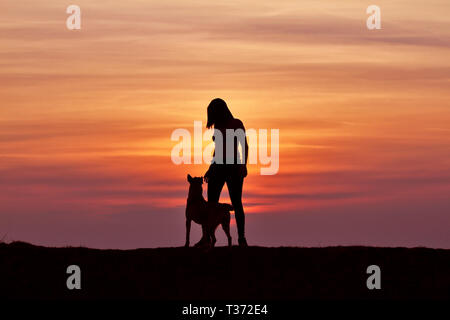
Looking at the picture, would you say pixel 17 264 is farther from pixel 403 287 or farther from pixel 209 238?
pixel 403 287

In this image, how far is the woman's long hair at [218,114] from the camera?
2200 centimetres

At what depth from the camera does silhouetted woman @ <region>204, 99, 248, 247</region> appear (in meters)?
22.0

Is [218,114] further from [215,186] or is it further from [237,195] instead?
[237,195]

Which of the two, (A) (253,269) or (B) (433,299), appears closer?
(B) (433,299)

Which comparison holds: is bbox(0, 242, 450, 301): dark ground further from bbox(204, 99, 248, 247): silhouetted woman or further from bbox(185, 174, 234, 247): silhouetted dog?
bbox(204, 99, 248, 247): silhouetted woman

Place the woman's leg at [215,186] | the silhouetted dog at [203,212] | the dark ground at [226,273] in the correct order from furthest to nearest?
the woman's leg at [215,186] < the silhouetted dog at [203,212] < the dark ground at [226,273]

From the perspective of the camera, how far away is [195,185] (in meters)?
22.1

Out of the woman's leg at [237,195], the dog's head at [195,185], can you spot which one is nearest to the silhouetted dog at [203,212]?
the dog's head at [195,185]

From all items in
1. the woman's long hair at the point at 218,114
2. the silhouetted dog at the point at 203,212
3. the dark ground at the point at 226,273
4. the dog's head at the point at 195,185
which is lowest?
the dark ground at the point at 226,273

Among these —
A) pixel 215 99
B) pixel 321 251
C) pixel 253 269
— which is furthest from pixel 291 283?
pixel 215 99

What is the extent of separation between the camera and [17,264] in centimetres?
2105

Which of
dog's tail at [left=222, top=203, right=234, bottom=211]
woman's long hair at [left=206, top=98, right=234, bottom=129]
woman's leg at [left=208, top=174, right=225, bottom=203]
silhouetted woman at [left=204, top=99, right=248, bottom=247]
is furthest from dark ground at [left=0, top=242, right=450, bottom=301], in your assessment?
woman's long hair at [left=206, top=98, right=234, bottom=129]

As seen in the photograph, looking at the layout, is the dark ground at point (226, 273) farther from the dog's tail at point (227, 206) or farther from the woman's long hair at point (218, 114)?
the woman's long hair at point (218, 114)
